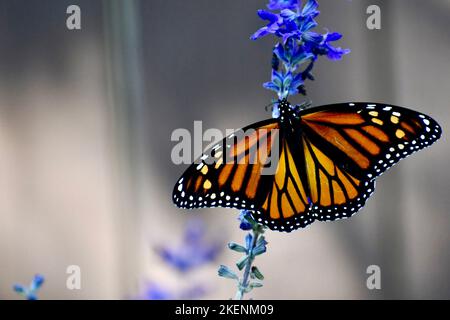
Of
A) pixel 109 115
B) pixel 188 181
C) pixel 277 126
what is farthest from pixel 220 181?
pixel 109 115

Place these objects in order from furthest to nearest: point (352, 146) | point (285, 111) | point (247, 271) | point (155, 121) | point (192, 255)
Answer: point (155, 121) < point (192, 255) < point (352, 146) < point (285, 111) < point (247, 271)

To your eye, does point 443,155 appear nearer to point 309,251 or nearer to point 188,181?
point 309,251

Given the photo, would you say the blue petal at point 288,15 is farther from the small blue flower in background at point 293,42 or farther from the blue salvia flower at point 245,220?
the blue salvia flower at point 245,220

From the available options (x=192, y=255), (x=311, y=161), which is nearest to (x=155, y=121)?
(x=192, y=255)

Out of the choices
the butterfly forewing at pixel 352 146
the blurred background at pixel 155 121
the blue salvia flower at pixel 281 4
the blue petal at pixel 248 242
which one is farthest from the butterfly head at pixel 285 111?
the blurred background at pixel 155 121

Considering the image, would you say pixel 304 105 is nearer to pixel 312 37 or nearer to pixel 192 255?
pixel 312 37
